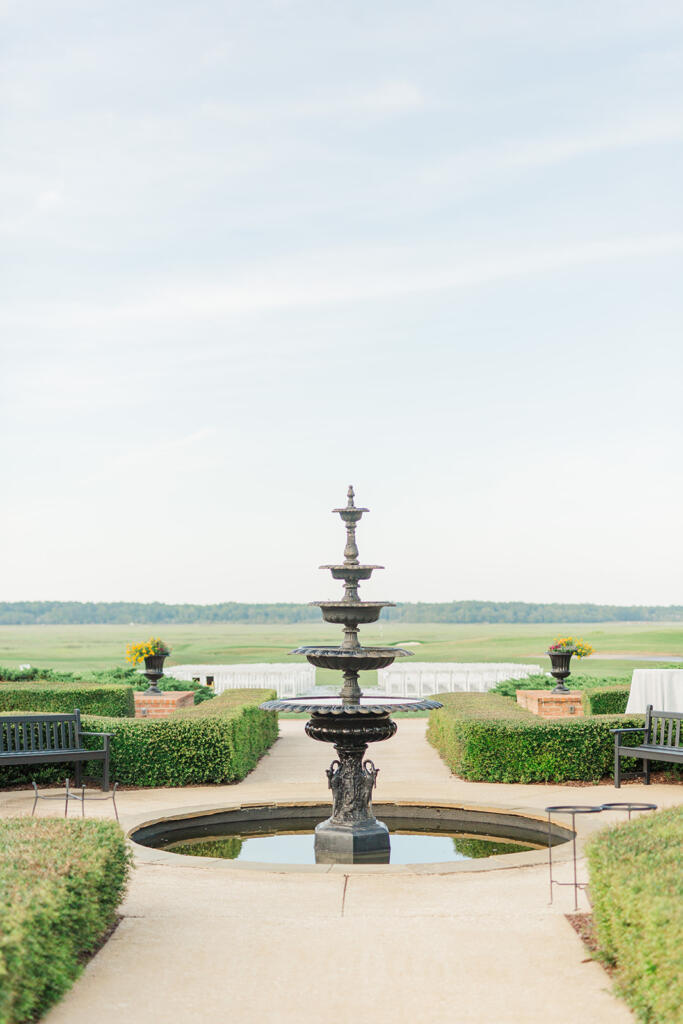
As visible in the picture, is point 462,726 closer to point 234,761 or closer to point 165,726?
point 234,761

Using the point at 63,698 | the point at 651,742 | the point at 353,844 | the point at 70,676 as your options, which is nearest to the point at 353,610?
the point at 353,844

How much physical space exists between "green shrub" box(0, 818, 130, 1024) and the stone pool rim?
1.65m

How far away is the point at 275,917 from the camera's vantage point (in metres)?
6.54

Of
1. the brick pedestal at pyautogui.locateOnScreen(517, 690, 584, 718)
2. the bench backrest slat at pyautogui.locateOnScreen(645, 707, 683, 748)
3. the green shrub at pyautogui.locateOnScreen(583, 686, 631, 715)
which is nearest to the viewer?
the bench backrest slat at pyautogui.locateOnScreen(645, 707, 683, 748)

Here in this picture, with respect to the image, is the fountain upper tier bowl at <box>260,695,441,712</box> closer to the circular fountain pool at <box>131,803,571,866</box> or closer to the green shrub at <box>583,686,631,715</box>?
the circular fountain pool at <box>131,803,571,866</box>

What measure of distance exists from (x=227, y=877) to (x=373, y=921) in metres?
1.61

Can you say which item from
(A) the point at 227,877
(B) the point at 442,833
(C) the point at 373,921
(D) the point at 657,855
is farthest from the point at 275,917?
(B) the point at 442,833

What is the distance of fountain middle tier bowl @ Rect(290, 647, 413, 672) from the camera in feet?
29.5

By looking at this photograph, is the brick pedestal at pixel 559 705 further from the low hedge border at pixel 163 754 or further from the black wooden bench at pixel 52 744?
the black wooden bench at pixel 52 744

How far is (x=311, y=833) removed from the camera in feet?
33.2

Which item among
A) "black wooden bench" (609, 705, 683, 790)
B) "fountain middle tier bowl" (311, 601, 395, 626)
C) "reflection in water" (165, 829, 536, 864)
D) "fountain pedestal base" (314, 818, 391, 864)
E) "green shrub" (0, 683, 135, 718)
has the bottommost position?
"reflection in water" (165, 829, 536, 864)

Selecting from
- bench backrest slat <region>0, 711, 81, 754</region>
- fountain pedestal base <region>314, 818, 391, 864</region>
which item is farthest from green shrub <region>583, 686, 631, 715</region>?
bench backrest slat <region>0, 711, 81, 754</region>

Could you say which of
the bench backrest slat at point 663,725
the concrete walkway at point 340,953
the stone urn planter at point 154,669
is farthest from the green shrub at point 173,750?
the stone urn planter at point 154,669

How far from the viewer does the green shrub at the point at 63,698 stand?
47.0 ft
